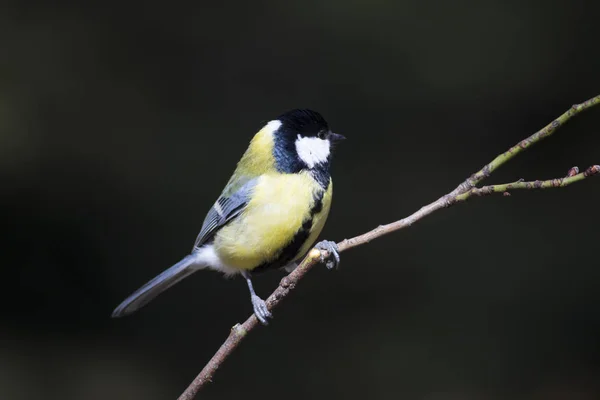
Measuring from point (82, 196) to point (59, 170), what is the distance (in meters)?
0.09

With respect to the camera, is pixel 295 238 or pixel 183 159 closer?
pixel 295 238

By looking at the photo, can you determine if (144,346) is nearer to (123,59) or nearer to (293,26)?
(123,59)

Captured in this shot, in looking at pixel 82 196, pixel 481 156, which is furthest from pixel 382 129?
pixel 82 196

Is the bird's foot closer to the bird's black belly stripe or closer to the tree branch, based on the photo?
the bird's black belly stripe

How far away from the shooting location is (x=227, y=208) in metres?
1.19

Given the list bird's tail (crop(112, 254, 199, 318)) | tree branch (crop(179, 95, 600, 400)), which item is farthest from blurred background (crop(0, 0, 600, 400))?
tree branch (crop(179, 95, 600, 400))

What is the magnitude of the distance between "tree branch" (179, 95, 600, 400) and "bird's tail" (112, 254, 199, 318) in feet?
1.34

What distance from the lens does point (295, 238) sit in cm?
108

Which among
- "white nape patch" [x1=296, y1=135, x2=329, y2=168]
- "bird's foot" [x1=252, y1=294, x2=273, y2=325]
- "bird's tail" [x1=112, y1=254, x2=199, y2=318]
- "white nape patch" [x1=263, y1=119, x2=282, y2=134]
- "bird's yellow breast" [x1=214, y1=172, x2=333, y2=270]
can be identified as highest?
"white nape patch" [x1=263, y1=119, x2=282, y2=134]

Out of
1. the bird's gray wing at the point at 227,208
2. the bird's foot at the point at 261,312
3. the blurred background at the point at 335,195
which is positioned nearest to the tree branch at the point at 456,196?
the bird's foot at the point at 261,312

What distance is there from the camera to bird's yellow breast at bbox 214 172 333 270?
1.07 meters

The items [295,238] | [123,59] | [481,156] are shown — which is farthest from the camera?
[481,156]

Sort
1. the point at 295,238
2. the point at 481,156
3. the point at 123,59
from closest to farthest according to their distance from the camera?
the point at 295,238
the point at 123,59
the point at 481,156

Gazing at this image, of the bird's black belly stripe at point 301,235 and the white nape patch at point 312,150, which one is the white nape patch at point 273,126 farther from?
the bird's black belly stripe at point 301,235
